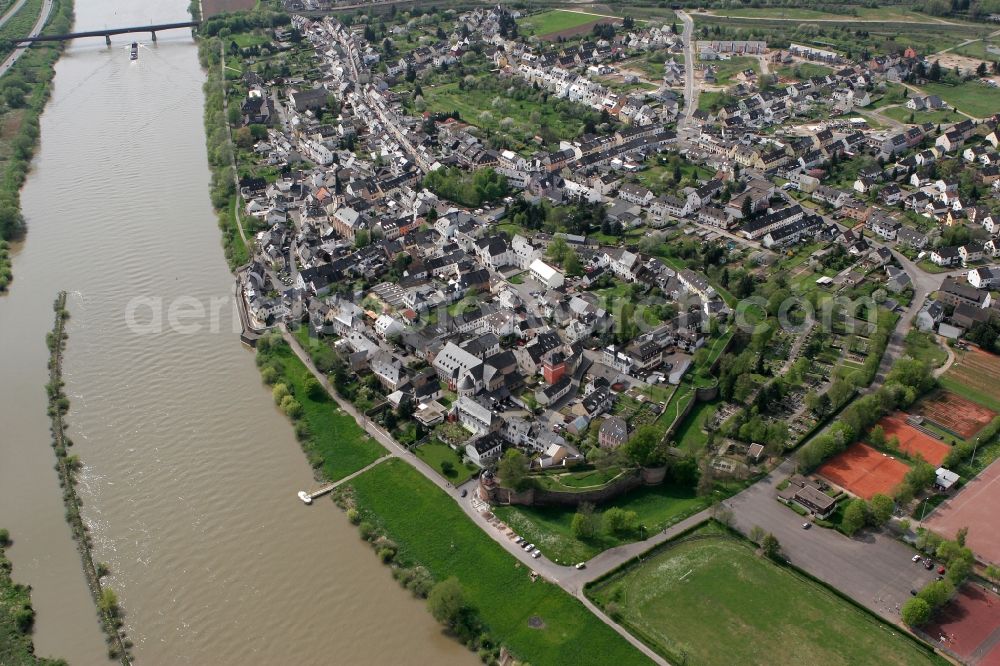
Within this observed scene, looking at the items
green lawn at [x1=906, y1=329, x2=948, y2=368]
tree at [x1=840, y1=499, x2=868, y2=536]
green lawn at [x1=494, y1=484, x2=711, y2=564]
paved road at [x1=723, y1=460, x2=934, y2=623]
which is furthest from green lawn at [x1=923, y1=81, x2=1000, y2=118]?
green lawn at [x1=494, y1=484, x2=711, y2=564]

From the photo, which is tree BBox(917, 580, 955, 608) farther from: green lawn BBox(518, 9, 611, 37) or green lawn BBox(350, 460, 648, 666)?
green lawn BBox(518, 9, 611, 37)

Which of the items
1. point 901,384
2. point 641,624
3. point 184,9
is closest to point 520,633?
point 641,624

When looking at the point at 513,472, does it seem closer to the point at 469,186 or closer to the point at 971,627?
the point at 971,627

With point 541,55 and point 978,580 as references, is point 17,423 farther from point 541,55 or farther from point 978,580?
point 541,55

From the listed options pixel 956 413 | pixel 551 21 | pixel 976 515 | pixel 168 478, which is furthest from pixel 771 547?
pixel 551 21

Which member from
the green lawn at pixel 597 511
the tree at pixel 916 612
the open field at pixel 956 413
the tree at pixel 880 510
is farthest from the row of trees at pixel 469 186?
the tree at pixel 916 612
